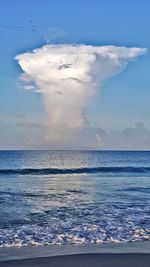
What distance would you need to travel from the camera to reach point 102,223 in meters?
11.2

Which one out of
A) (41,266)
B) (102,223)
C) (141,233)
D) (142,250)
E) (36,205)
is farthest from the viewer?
(36,205)

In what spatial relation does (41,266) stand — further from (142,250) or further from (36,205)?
(36,205)

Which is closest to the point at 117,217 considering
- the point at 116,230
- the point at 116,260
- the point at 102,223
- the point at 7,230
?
the point at 102,223

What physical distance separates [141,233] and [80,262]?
3.39m

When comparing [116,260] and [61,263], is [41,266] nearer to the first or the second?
[61,263]

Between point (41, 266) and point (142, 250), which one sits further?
point (142, 250)

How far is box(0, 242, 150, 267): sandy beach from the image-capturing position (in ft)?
22.8

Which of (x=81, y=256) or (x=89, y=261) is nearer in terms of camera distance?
(x=89, y=261)

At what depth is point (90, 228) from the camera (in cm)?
1045

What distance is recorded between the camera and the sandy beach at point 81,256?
6.94 metres

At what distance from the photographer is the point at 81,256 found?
7406mm

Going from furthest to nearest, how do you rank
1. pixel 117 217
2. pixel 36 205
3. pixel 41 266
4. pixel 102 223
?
pixel 36 205
pixel 117 217
pixel 102 223
pixel 41 266

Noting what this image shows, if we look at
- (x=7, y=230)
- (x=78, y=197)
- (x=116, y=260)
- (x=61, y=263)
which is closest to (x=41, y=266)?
(x=61, y=263)

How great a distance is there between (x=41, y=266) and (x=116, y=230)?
12.8ft
